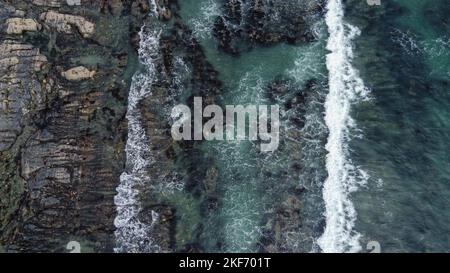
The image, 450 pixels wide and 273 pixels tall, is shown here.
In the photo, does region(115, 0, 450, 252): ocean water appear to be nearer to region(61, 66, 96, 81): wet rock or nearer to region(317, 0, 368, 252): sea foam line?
region(317, 0, 368, 252): sea foam line

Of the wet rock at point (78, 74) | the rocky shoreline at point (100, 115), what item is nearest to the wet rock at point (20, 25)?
the rocky shoreline at point (100, 115)

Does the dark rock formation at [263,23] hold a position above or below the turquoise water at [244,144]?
above

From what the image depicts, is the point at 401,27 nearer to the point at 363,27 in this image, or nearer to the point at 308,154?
the point at 363,27

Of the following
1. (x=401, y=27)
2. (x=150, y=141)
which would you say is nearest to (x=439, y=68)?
(x=401, y=27)

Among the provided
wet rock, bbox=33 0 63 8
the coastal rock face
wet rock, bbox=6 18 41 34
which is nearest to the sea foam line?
the coastal rock face

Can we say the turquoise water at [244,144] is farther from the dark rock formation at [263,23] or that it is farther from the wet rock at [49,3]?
the wet rock at [49,3]
